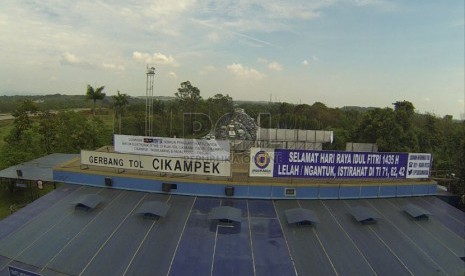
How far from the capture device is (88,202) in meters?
22.1

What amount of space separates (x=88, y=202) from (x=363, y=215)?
1932 cm

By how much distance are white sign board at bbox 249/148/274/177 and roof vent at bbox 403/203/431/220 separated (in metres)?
10.6

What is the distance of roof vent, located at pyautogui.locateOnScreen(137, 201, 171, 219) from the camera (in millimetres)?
20578

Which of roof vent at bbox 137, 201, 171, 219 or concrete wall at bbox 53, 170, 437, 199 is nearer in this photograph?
roof vent at bbox 137, 201, 171, 219

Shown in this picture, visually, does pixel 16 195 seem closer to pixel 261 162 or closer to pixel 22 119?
pixel 22 119

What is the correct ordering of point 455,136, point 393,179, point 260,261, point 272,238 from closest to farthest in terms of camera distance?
1. point 260,261
2. point 272,238
3. point 393,179
4. point 455,136

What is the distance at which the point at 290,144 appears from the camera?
106 ft

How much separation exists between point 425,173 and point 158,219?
2247 centimetres

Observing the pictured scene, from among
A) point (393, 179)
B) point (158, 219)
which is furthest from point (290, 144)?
point (158, 219)

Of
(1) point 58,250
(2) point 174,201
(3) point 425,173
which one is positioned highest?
(3) point 425,173

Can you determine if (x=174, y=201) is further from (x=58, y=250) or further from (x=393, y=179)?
(x=393, y=179)

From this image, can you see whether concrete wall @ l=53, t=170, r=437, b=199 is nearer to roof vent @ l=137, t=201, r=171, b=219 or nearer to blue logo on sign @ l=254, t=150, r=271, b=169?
blue logo on sign @ l=254, t=150, r=271, b=169

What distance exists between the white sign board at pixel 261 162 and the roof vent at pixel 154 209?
6.69 metres

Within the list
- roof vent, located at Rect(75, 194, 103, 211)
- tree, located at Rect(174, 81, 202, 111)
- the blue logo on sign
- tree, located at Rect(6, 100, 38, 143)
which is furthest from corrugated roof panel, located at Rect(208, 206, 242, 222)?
tree, located at Rect(174, 81, 202, 111)
